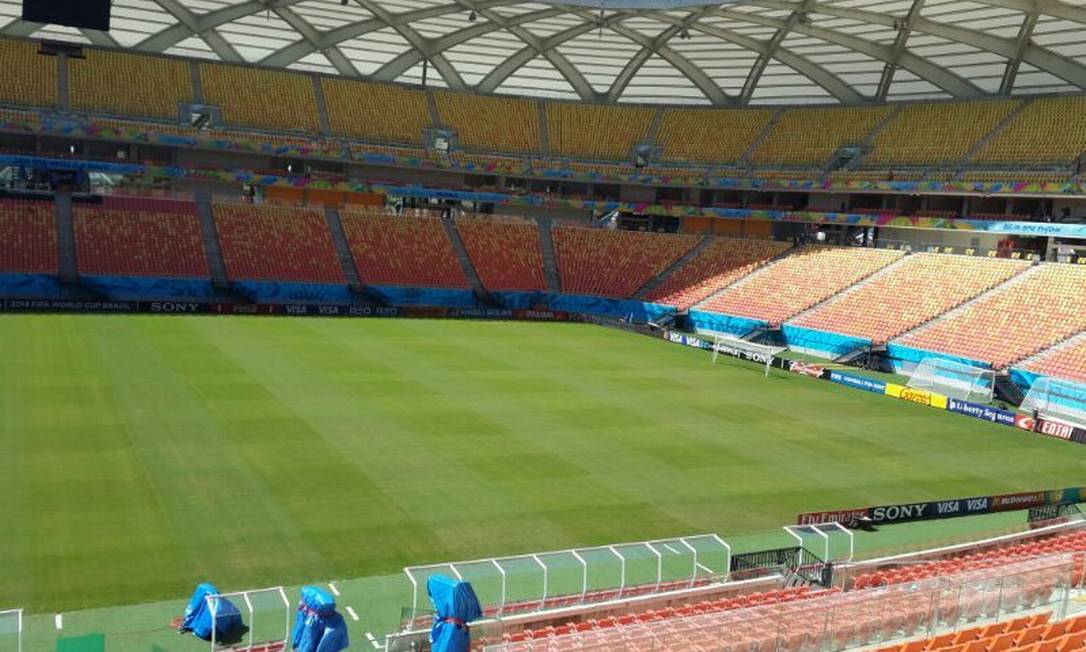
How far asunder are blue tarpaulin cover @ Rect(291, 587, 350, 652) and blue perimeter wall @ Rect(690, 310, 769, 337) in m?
42.0

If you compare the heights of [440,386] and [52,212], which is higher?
[52,212]

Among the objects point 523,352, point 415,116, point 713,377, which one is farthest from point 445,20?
point 713,377

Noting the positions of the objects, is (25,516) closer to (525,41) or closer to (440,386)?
(440,386)

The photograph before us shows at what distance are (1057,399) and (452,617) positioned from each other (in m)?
32.4

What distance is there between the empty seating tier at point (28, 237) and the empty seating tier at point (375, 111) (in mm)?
19063

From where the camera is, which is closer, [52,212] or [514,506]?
[514,506]

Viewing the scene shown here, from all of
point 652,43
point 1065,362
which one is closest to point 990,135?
point 1065,362

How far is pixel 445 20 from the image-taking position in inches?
2144

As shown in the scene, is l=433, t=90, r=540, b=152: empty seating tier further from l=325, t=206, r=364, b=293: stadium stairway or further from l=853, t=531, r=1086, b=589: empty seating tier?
l=853, t=531, r=1086, b=589: empty seating tier

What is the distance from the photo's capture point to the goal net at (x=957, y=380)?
123 ft

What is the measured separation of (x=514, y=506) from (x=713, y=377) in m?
20.0

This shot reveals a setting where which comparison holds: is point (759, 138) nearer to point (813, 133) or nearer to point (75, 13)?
point (813, 133)

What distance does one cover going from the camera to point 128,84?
56.8m

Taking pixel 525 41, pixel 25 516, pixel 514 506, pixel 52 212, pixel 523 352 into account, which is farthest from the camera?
pixel 525 41
